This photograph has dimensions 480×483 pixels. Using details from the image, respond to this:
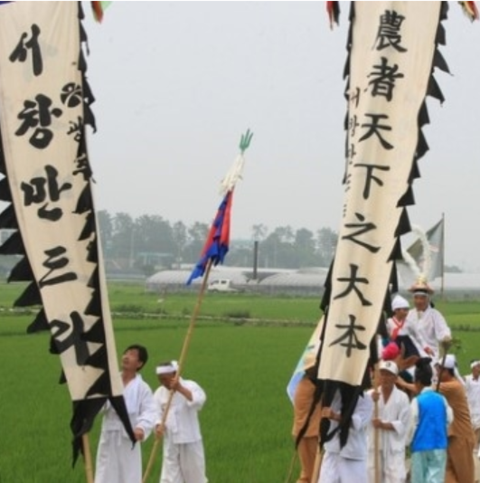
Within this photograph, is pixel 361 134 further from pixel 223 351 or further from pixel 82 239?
pixel 223 351

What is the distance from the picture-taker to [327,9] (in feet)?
25.5

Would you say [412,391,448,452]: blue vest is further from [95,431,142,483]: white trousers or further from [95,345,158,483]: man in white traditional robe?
[95,431,142,483]: white trousers

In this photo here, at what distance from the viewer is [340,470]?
7.95 meters

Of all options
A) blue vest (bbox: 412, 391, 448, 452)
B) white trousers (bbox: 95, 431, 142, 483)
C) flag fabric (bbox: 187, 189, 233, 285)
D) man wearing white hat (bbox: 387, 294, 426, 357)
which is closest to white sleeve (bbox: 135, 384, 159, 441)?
white trousers (bbox: 95, 431, 142, 483)

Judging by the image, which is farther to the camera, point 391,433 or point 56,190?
point 391,433

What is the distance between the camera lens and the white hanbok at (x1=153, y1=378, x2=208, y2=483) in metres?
9.17

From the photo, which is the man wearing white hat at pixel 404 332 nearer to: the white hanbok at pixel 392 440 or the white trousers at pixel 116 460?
the white hanbok at pixel 392 440

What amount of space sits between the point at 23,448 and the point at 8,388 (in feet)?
20.3

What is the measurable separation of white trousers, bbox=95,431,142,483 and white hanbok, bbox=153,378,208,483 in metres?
1.21

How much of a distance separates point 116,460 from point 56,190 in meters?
2.36

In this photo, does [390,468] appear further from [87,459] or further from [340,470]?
[87,459]

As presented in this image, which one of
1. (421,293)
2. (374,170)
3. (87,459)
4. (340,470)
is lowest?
(340,470)

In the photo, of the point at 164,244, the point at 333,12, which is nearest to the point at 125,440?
the point at 333,12

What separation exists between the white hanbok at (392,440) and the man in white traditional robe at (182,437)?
157 cm
